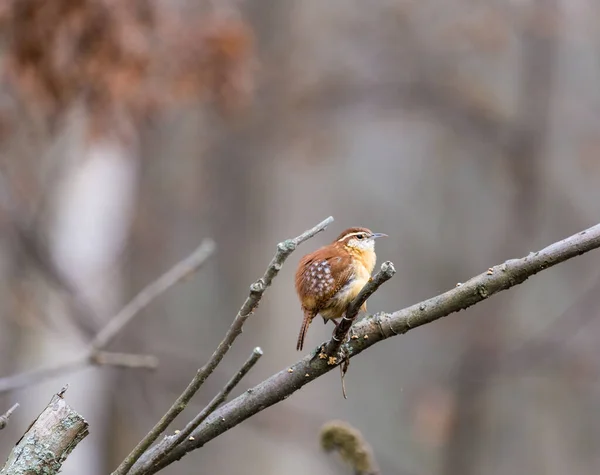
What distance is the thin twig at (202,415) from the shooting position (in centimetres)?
133

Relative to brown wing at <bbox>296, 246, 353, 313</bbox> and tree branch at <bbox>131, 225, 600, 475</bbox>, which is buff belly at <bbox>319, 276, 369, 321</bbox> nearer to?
brown wing at <bbox>296, 246, 353, 313</bbox>

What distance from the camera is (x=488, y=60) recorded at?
909 centimetres

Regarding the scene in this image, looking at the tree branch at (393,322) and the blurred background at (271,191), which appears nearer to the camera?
the tree branch at (393,322)

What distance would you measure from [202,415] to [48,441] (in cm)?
32

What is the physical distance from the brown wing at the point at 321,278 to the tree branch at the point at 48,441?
2.58 ft

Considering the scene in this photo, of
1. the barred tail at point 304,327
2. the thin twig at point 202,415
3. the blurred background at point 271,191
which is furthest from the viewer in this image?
the blurred background at point 271,191

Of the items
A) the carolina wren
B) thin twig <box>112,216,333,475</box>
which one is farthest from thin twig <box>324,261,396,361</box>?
the carolina wren

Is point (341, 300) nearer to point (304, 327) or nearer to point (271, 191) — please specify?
point (304, 327)

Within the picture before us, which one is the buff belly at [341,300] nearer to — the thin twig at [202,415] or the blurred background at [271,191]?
the thin twig at [202,415]

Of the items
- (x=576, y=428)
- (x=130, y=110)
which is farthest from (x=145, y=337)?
(x=576, y=428)

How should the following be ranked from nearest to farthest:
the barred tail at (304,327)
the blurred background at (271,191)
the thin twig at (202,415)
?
1. the thin twig at (202,415)
2. the barred tail at (304,327)
3. the blurred background at (271,191)

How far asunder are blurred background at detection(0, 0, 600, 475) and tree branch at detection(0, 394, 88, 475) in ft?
11.1

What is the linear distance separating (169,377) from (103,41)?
12.1ft

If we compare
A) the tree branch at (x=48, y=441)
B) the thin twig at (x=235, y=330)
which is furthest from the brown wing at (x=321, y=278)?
the tree branch at (x=48, y=441)
